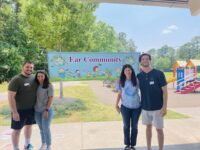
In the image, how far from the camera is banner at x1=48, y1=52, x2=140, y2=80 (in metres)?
5.71

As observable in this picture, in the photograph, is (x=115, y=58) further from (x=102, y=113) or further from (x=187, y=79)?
(x=187, y=79)

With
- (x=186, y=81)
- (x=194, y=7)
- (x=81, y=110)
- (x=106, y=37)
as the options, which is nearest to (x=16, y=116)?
(x=194, y=7)

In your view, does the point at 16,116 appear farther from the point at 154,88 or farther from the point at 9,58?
the point at 9,58

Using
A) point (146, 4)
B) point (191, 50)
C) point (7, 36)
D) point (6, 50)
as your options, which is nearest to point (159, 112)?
point (146, 4)

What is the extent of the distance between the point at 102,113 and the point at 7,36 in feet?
12.5

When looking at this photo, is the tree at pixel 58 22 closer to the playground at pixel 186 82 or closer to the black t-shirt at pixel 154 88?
the black t-shirt at pixel 154 88

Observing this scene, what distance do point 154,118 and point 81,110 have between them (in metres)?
4.46

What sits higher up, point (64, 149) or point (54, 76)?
point (54, 76)

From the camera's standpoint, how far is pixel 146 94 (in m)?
3.47

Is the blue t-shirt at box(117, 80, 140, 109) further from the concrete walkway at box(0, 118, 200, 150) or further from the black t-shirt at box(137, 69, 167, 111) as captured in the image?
the concrete walkway at box(0, 118, 200, 150)

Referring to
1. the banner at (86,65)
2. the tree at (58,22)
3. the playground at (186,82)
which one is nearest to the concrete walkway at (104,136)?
the banner at (86,65)

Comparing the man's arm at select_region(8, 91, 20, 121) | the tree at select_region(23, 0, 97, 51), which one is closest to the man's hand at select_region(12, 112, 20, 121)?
the man's arm at select_region(8, 91, 20, 121)

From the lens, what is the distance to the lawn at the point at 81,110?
6.81 m

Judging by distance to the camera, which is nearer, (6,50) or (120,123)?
(120,123)
